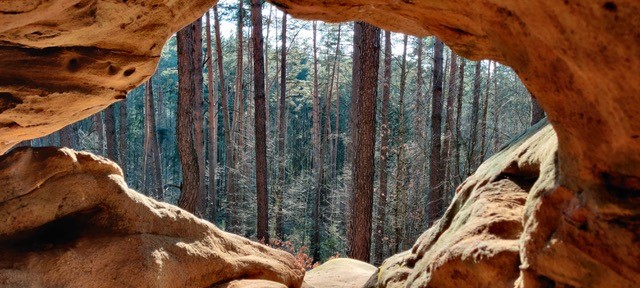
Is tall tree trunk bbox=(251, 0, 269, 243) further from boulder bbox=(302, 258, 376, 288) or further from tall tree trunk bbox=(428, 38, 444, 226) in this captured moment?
boulder bbox=(302, 258, 376, 288)

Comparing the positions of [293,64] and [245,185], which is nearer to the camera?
[245,185]

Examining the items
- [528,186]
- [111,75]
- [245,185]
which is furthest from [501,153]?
[245,185]

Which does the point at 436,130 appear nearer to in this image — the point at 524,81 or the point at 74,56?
the point at 74,56

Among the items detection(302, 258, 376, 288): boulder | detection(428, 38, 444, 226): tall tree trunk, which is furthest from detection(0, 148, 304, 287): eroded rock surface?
detection(428, 38, 444, 226): tall tree trunk

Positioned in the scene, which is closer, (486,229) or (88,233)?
(486,229)

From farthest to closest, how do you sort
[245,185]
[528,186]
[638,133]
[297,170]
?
[297,170] → [245,185] → [528,186] → [638,133]

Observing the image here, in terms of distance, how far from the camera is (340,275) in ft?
27.8

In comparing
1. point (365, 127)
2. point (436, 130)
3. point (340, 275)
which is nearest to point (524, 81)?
point (340, 275)

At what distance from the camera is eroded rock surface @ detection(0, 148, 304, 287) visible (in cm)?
504

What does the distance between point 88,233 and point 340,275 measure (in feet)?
13.6

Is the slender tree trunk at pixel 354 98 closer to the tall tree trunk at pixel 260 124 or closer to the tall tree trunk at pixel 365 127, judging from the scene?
the tall tree trunk at pixel 365 127

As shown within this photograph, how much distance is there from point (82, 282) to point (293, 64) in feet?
111

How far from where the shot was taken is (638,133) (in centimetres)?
276

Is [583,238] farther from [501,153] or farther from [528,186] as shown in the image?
[501,153]
